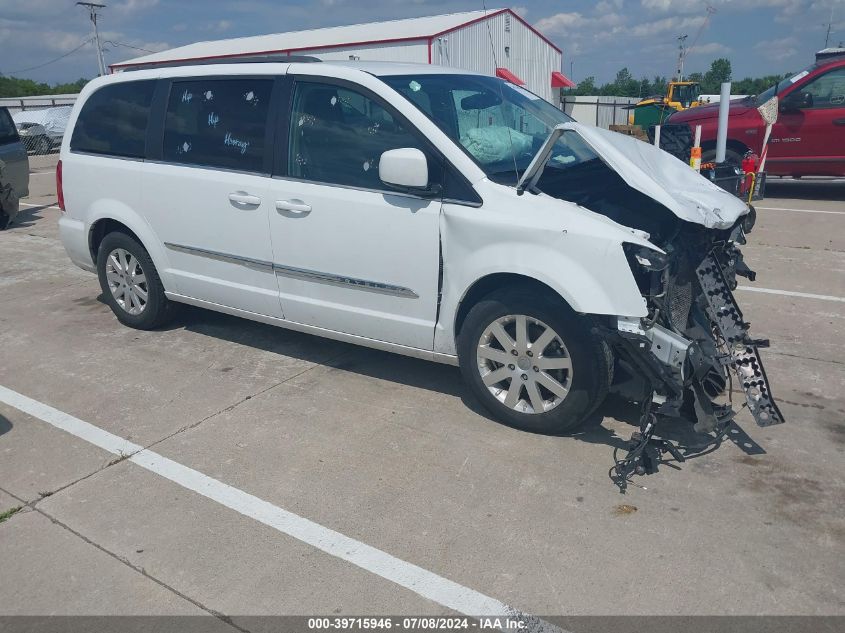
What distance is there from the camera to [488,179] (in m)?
3.96

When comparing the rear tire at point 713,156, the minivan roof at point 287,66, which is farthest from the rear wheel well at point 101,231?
the rear tire at point 713,156

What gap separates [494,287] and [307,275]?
1278mm

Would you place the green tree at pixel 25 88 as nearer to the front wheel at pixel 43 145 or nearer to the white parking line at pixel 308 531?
the front wheel at pixel 43 145

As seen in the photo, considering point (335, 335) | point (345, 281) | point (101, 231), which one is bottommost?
point (335, 335)

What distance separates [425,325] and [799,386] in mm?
2422

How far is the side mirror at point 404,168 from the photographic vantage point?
386 cm

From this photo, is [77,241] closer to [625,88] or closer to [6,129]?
[6,129]

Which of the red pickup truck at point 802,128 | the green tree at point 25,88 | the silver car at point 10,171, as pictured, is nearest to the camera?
the red pickup truck at point 802,128

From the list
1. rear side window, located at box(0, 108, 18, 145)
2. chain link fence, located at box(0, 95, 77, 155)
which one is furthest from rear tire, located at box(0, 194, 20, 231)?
chain link fence, located at box(0, 95, 77, 155)

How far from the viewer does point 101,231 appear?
584 cm

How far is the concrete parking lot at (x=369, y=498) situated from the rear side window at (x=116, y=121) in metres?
1.59

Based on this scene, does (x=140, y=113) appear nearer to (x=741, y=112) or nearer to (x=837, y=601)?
(x=837, y=601)

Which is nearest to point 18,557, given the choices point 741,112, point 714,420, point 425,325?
point 425,325

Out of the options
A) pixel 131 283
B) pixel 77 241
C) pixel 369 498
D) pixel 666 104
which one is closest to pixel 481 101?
pixel 369 498
